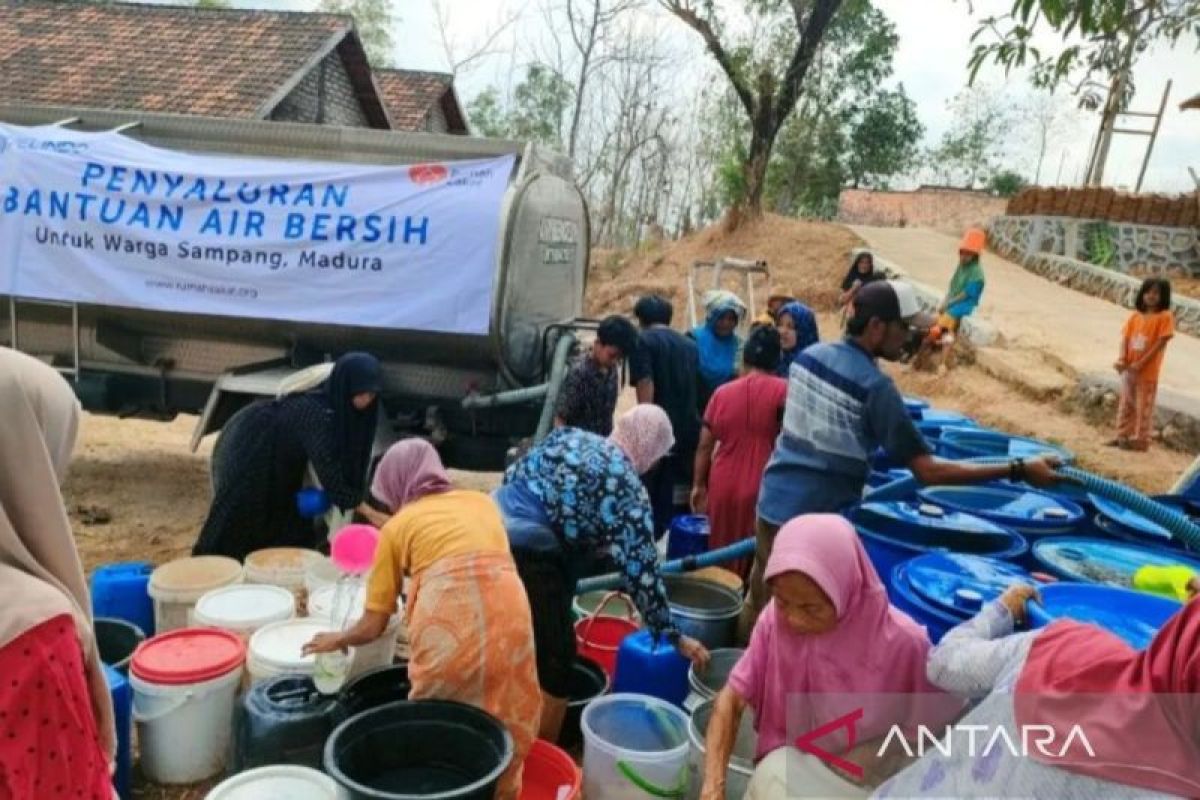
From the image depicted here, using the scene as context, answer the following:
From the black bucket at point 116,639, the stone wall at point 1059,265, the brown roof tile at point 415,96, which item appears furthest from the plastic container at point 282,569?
the brown roof tile at point 415,96

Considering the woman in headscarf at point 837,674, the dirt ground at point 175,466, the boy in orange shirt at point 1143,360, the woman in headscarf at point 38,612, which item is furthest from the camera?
the boy in orange shirt at point 1143,360

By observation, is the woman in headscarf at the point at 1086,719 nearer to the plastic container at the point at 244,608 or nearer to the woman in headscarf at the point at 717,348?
the plastic container at the point at 244,608

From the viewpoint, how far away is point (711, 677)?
9.83ft

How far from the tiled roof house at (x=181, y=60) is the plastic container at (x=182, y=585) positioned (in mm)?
10187

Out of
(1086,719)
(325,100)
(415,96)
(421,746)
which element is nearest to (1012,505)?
(1086,719)

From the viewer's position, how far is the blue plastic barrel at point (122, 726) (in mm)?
2566

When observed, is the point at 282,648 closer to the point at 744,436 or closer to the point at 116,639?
the point at 116,639

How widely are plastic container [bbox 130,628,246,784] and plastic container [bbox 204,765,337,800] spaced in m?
0.60

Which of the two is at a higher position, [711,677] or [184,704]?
[711,677]

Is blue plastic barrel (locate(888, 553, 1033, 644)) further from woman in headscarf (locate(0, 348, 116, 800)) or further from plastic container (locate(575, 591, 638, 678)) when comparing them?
woman in headscarf (locate(0, 348, 116, 800))

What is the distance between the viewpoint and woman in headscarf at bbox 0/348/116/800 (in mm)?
1438

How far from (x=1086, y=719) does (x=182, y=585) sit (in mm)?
3191

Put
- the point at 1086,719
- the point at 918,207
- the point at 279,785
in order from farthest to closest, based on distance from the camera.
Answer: the point at 918,207 → the point at 279,785 → the point at 1086,719

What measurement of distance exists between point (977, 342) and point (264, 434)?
352 inches
